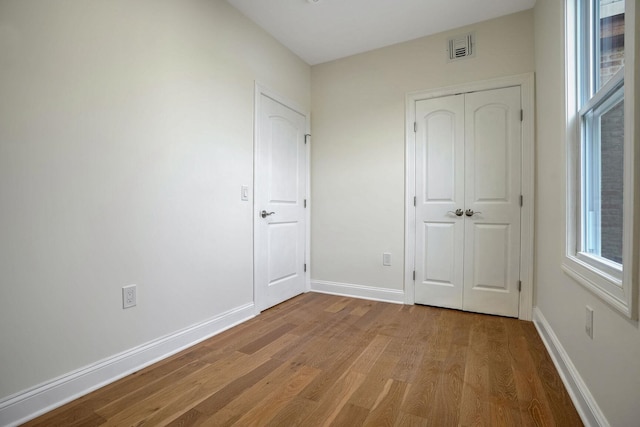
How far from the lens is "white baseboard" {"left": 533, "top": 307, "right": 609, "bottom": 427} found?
1285mm

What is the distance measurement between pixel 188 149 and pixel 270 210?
103cm

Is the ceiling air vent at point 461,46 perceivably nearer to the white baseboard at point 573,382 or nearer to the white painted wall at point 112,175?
the white painted wall at point 112,175

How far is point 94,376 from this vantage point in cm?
168

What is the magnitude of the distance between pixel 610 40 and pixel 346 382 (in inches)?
79.3

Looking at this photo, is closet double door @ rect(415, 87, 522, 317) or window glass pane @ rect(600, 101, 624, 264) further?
closet double door @ rect(415, 87, 522, 317)

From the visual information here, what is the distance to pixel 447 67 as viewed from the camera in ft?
9.70

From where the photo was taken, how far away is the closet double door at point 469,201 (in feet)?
8.94

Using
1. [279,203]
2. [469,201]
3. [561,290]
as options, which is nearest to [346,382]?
[561,290]

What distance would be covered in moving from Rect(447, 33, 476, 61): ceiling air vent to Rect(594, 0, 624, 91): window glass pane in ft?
4.76

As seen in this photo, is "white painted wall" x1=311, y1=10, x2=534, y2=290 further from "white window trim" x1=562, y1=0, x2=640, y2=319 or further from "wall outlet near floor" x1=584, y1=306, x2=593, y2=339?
"wall outlet near floor" x1=584, y1=306, x2=593, y2=339

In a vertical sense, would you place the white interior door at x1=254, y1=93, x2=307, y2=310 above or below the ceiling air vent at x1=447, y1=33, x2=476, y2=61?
below

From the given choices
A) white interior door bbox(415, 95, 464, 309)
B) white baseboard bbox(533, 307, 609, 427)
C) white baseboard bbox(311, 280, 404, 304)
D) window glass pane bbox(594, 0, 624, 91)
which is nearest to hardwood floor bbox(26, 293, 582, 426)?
white baseboard bbox(533, 307, 609, 427)

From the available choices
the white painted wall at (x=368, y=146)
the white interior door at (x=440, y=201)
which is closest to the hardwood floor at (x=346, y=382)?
the white interior door at (x=440, y=201)

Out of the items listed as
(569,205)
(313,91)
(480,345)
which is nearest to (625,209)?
(569,205)
